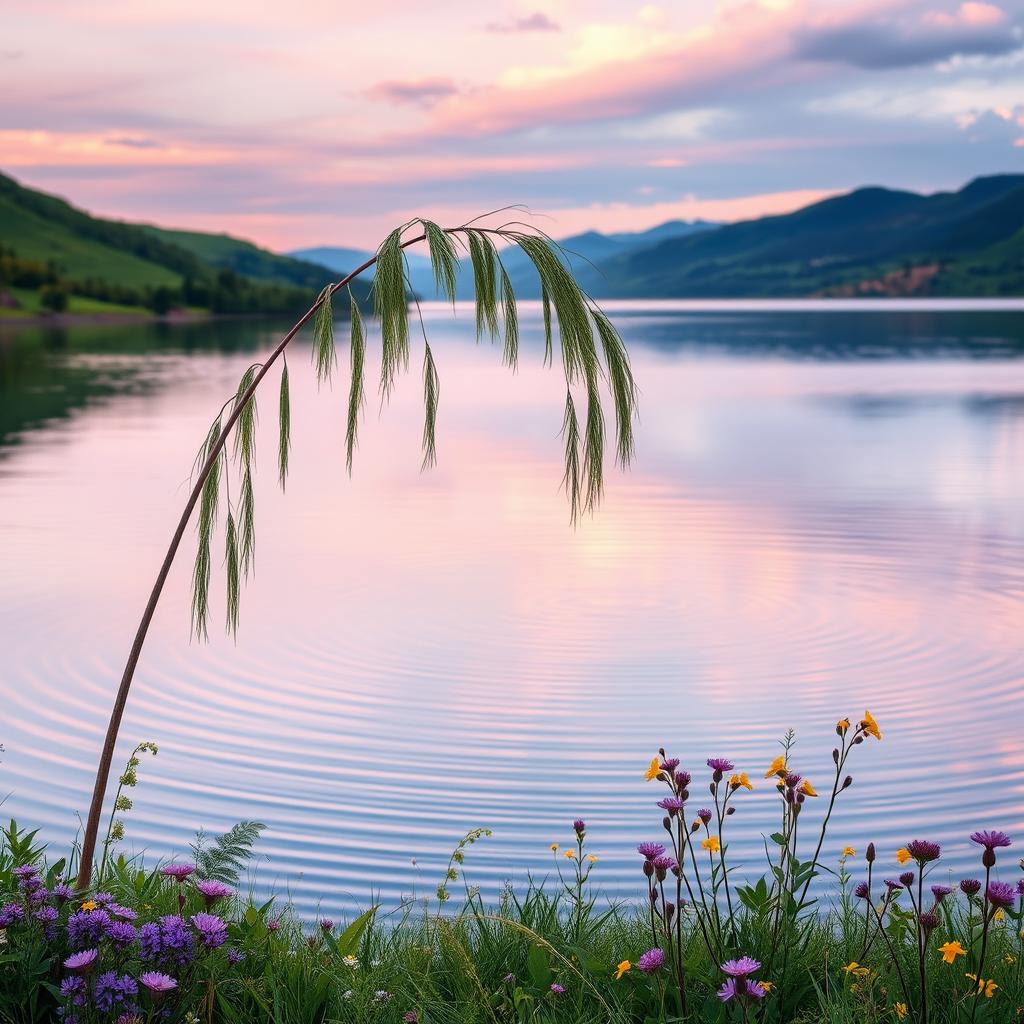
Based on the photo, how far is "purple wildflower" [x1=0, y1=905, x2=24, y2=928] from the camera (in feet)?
13.5

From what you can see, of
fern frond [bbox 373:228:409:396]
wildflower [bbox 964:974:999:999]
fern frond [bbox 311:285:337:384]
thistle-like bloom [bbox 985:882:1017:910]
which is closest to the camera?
thistle-like bloom [bbox 985:882:1017:910]

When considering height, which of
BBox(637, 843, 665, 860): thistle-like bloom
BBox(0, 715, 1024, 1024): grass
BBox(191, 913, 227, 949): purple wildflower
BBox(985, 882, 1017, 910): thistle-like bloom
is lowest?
BBox(0, 715, 1024, 1024): grass

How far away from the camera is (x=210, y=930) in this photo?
4020 millimetres

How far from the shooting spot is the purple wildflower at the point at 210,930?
4004 millimetres

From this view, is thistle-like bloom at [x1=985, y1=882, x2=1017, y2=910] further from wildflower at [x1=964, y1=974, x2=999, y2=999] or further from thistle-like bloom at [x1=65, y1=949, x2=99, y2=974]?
thistle-like bloom at [x1=65, y1=949, x2=99, y2=974]

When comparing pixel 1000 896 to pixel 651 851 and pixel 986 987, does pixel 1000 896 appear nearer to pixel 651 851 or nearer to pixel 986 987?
pixel 986 987

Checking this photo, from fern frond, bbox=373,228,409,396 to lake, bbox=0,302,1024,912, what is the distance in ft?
9.67

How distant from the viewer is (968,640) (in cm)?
1115

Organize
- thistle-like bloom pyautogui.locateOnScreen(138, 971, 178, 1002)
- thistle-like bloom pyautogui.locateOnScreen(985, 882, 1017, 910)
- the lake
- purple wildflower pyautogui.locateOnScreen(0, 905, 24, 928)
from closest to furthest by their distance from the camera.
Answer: thistle-like bloom pyautogui.locateOnScreen(985, 882, 1017, 910), thistle-like bloom pyautogui.locateOnScreen(138, 971, 178, 1002), purple wildflower pyautogui.locateOnScreen(0, 905, 24, 928), the lake

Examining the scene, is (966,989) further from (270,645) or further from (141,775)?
(270,645)

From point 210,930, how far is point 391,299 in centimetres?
225

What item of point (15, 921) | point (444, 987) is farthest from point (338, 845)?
point (15, 921)

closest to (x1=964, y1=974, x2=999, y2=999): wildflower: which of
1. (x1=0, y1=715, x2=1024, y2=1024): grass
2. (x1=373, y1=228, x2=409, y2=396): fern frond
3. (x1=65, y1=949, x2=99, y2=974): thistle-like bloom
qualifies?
(x1=0, y1=715, x2=1024, y2=1024): grass

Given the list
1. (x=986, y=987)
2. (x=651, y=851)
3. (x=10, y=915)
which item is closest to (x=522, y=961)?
(x=651, y=851)
